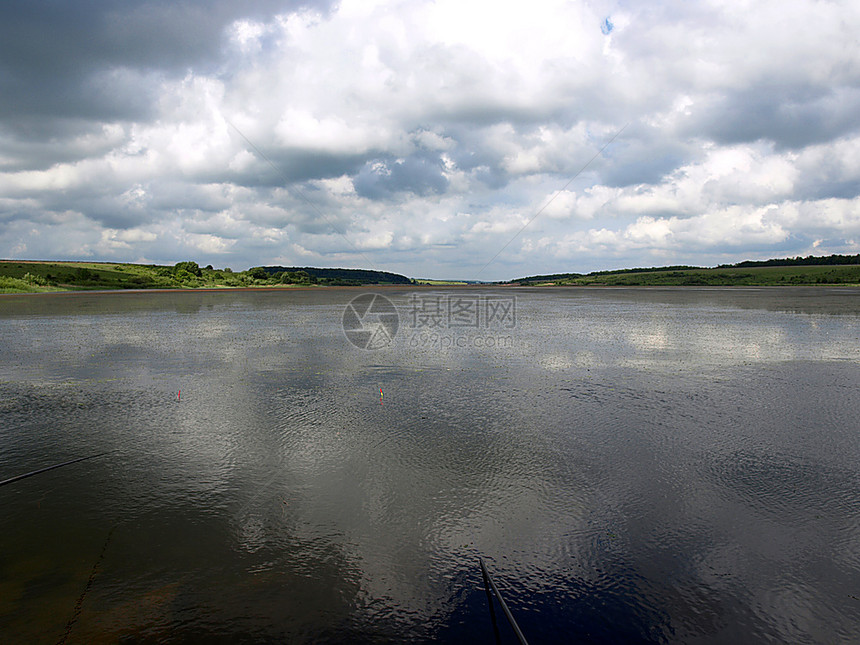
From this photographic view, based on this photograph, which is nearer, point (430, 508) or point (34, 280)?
point (430, 508)

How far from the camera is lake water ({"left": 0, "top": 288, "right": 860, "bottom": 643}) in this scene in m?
5.79

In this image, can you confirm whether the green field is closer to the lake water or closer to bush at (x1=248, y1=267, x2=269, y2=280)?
bush at (x1=248, y1=267, x2=269, y2=280)

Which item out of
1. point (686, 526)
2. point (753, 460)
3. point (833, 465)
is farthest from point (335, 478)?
point (833, 465)

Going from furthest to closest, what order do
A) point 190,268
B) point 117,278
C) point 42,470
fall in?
point 190,268
point 117,278
point 42,470

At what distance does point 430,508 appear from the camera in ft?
27.1

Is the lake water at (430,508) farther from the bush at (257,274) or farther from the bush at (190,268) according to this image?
the bush at (257,274)

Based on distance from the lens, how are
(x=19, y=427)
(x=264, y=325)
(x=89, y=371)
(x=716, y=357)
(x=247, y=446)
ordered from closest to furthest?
(x=247, y=446) → (x=19, y=427) → (x=89, y=371) → (x=716, y=357) → (x=264, y=325)

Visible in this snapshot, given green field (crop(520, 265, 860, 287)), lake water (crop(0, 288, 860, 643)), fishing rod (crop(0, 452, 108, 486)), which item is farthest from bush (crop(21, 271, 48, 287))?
green field (crop(520, 265, 860, 287))

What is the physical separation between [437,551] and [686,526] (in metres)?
4.15

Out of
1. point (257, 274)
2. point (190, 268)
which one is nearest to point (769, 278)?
point (257, 274)

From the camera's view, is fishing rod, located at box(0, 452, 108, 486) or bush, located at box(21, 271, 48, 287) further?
bush, located at box(21, 271, 48, 287)

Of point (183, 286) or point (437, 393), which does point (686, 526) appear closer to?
point (437, 393)

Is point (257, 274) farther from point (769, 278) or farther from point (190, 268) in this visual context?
point (769, 278)

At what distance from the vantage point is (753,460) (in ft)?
34.0
